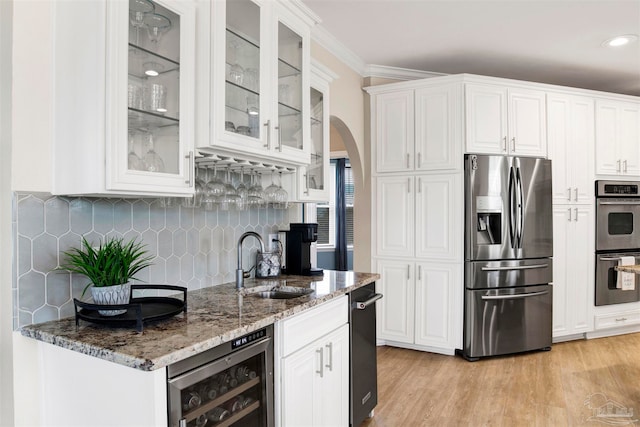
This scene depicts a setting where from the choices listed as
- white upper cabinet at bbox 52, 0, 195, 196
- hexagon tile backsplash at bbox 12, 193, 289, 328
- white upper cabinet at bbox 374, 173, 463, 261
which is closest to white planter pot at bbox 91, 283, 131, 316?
hexagon tile backsplash at bbox 12, 193, 289, 328

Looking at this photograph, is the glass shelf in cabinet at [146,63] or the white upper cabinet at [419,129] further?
the white upper cabinet at [419,129]

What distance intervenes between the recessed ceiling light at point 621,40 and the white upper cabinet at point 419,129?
1261mm

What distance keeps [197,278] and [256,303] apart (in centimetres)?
47

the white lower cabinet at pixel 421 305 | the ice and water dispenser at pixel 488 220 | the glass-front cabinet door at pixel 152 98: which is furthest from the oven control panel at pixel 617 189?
the glass-front cabinet door at pixel 152 98

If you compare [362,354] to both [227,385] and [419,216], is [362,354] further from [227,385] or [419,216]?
[419,216]

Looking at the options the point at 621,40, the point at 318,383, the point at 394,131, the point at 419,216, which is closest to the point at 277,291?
the point at 318,383

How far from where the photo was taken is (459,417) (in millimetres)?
2627

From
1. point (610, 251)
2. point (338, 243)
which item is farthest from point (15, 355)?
point (338, 243)

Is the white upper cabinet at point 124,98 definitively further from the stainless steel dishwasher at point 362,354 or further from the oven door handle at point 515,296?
the oven door handle at point 515,296

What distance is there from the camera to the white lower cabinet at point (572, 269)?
402 cm

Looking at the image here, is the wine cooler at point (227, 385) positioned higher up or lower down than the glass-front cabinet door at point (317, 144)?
lower down

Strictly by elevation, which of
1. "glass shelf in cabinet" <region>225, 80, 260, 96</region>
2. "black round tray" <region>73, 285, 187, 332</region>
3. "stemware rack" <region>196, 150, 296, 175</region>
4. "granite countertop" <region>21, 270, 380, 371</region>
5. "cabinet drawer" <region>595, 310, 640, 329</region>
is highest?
"glass shelf in cabinet" <region>225, 80, 260, 96</region>

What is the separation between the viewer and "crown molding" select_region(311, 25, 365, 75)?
3.20 m

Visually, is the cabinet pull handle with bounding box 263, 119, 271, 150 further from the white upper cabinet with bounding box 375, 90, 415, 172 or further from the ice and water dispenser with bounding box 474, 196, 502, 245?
the ice and water dispenser with bounding box 474, 196, 502, 245
